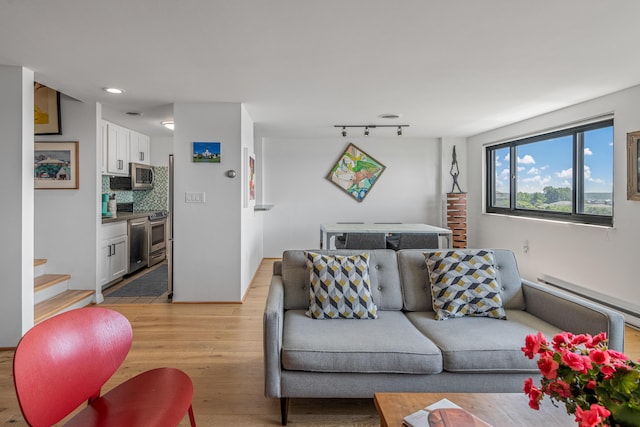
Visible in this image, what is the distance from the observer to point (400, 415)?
1366 millimetres

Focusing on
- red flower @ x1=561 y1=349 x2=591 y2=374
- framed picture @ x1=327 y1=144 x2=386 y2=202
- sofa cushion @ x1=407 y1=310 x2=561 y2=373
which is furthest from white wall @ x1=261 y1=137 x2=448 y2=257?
red flower @ x1=561 y1=349 x2=591 y2=374

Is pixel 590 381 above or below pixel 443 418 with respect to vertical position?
above

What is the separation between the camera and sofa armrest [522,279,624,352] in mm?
1892

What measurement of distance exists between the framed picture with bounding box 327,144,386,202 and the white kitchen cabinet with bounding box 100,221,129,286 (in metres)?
3.41

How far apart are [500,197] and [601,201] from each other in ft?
6.52

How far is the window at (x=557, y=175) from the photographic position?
3.96 meters

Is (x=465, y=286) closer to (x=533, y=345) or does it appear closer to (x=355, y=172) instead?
(x=533, y=345)

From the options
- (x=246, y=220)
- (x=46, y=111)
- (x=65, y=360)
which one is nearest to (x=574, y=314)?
(x=65, y=360)

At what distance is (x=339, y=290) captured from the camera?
236 centimetres

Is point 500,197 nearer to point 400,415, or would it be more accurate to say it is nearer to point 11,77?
point 400,415

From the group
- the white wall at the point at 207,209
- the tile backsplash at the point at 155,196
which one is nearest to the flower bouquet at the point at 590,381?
the white wall at the point at 207,209

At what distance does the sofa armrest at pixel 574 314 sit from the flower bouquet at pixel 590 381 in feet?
3.40

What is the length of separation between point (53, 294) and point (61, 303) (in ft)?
1.06

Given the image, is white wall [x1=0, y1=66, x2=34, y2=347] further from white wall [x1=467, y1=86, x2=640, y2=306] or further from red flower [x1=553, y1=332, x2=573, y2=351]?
white wall [x1=467, y1=86, x2=640, y2=306]
